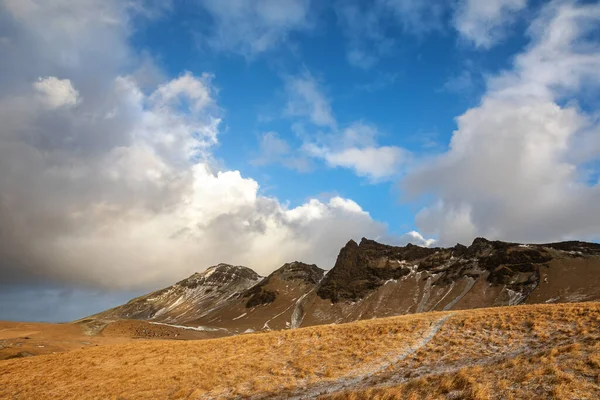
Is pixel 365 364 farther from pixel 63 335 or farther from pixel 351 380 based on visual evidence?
pixel 63 335

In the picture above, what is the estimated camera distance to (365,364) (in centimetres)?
2656

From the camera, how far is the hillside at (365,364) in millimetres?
17312

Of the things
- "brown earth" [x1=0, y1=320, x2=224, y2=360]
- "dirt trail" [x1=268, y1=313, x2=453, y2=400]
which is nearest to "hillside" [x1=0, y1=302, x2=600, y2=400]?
"dirt trail" [x1=268, y1=313, x2=453, y2=400]

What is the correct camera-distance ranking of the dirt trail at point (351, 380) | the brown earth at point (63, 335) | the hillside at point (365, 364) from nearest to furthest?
1. the hillside at point (365, 364)
2. the dirt trail at point (351, 380)
3. the brown earth at point (63, 335)

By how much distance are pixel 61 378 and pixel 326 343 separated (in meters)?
23.6

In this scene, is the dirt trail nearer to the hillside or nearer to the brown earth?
the hillside

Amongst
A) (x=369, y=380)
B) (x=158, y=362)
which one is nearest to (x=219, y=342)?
(x=158, y=362)

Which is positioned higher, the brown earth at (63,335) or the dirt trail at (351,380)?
the brown earth at (63,335)

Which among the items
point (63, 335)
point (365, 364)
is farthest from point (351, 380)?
point (63, 335)

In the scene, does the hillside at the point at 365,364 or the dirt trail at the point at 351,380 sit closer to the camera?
the hillside at the point at 365,364

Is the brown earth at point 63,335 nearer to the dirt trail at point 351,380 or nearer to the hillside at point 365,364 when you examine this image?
the hillside at point 365,364

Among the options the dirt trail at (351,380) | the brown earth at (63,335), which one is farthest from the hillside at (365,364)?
the brown earth at (63,335)

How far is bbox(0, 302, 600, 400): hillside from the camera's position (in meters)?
17.3

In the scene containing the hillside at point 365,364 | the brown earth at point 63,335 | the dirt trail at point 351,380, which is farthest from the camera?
the brown earth at point 63,335
